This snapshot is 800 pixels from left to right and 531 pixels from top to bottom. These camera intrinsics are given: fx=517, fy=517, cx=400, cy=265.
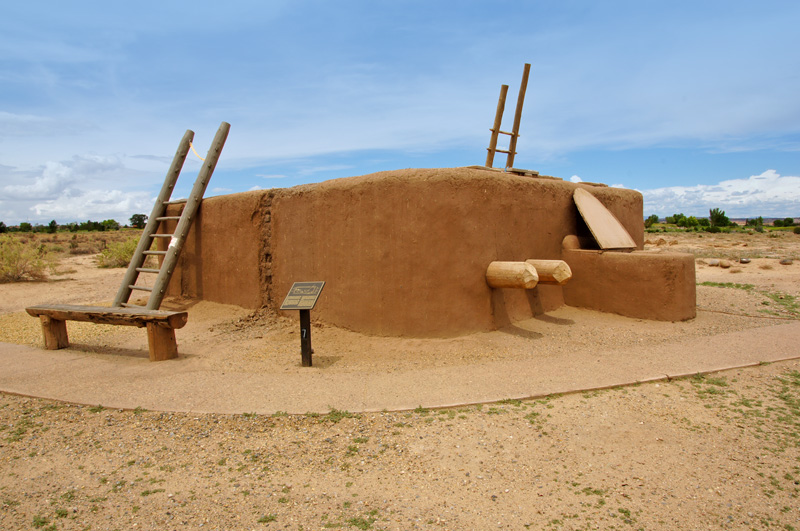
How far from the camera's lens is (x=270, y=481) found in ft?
10.1

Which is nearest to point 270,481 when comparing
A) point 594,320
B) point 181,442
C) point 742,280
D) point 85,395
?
point 181,442

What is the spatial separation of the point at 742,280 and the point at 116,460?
1358 centimetres

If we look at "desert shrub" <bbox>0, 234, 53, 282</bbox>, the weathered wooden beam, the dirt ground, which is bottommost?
the dirt ground

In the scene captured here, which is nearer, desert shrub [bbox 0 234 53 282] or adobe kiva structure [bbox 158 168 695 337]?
adobe kiva structure [bbox 158 168 695 337]

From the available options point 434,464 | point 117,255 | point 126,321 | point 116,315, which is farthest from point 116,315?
point 117,255

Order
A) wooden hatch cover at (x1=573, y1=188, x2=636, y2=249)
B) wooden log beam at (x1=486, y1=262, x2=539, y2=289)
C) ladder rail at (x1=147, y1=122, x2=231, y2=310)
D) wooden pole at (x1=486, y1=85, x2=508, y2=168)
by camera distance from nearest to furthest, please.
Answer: wooden log beam at (x1=486, y1=262, x2=539, y2=289), wooden hatch cover at (x1=573, y1=188, x2=636, y2=249), ladder rail at (x1=147, y1=122, x2=231, y2=310), wooden pole at (x1=486, y1=85, x2=508, y2=168)

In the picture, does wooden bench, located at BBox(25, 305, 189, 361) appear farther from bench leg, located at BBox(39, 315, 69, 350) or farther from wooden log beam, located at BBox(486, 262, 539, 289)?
wooden log beam, located at BBox(486, 262, 539, 289)

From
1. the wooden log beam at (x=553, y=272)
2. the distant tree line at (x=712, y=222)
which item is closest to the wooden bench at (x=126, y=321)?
the wooden log beam at (x=553, y=272)

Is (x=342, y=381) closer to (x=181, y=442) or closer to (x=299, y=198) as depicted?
(x=181, y=442)

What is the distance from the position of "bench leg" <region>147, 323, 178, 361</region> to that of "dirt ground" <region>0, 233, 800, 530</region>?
1.31m

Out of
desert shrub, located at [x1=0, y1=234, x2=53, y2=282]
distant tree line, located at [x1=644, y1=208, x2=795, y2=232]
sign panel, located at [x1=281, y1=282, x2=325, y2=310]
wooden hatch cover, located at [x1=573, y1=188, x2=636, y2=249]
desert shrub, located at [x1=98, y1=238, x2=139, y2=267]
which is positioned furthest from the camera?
distant tree line, located at [x1=644, y1=208, x2=795, y2=232]

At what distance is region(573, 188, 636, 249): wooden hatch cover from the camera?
23.8 ft

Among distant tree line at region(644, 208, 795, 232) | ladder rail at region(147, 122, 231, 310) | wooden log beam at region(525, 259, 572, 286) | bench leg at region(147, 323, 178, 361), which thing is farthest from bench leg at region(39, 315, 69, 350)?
distant tree line at region(644, 208, 795, 232)

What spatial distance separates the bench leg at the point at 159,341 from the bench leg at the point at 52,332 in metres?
1.71
